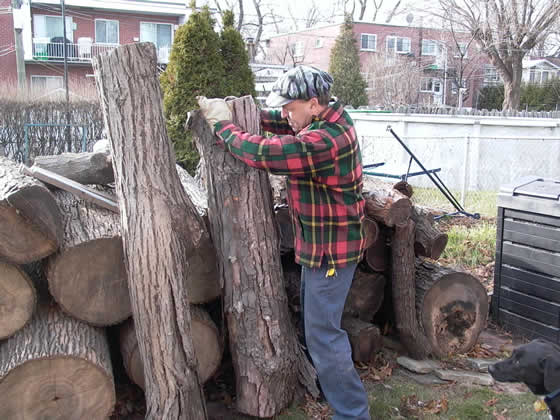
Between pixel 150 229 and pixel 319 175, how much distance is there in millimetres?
967

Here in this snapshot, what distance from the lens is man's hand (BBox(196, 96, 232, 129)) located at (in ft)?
10.5

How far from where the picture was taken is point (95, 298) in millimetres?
3217

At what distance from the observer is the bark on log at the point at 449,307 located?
429 centimetres

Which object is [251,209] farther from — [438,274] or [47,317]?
[438,274]

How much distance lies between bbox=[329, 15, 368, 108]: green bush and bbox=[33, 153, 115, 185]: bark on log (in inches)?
919

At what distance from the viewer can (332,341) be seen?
3.17 meters

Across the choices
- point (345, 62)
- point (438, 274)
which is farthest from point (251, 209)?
point (345, 62)

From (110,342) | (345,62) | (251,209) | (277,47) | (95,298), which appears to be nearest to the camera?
(95,298)

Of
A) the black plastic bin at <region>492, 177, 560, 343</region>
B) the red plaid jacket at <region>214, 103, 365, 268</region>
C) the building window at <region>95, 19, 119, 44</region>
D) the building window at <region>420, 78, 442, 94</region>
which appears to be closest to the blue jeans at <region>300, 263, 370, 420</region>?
the red plaid jacket at <region>214, 103, 365, 268</region>

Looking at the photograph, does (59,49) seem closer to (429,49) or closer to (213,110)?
(429,49)

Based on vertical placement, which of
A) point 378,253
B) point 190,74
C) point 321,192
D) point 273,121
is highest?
point 190,74

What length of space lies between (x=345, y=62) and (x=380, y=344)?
24.6 m

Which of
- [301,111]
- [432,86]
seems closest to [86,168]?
[301,111]

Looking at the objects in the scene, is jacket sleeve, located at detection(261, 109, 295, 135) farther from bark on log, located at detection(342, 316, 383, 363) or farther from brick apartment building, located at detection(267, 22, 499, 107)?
brick apartment building, located at detection(267, 22, 499, 107)
